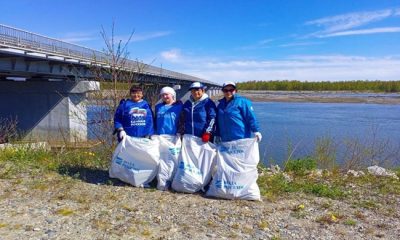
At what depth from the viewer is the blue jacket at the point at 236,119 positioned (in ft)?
16.2

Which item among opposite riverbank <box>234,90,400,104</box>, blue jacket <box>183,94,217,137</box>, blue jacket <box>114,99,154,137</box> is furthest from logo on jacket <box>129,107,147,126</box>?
opposite riverbank <box>234,90,400,104</box>

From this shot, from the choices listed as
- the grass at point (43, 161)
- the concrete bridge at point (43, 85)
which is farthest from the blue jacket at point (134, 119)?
the concrete bridge at point (43, 85)

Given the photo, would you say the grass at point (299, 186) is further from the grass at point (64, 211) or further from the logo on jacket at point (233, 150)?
the grass at point (64, 211)

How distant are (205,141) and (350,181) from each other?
290 centimetres

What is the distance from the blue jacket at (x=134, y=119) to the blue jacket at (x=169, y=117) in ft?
0.78

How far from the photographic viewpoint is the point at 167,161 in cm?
520

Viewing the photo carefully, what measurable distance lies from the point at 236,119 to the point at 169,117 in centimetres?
102

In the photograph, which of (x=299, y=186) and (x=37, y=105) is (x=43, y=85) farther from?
(x=299, y=186)

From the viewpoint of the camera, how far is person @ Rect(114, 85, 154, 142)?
5434mm

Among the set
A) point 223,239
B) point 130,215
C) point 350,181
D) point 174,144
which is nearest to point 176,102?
point 174,144

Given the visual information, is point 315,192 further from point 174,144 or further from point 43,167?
point 43,167

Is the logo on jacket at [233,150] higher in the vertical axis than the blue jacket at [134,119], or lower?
lower

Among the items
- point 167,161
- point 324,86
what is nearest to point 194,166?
point 167,161

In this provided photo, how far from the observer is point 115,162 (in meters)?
5.34
